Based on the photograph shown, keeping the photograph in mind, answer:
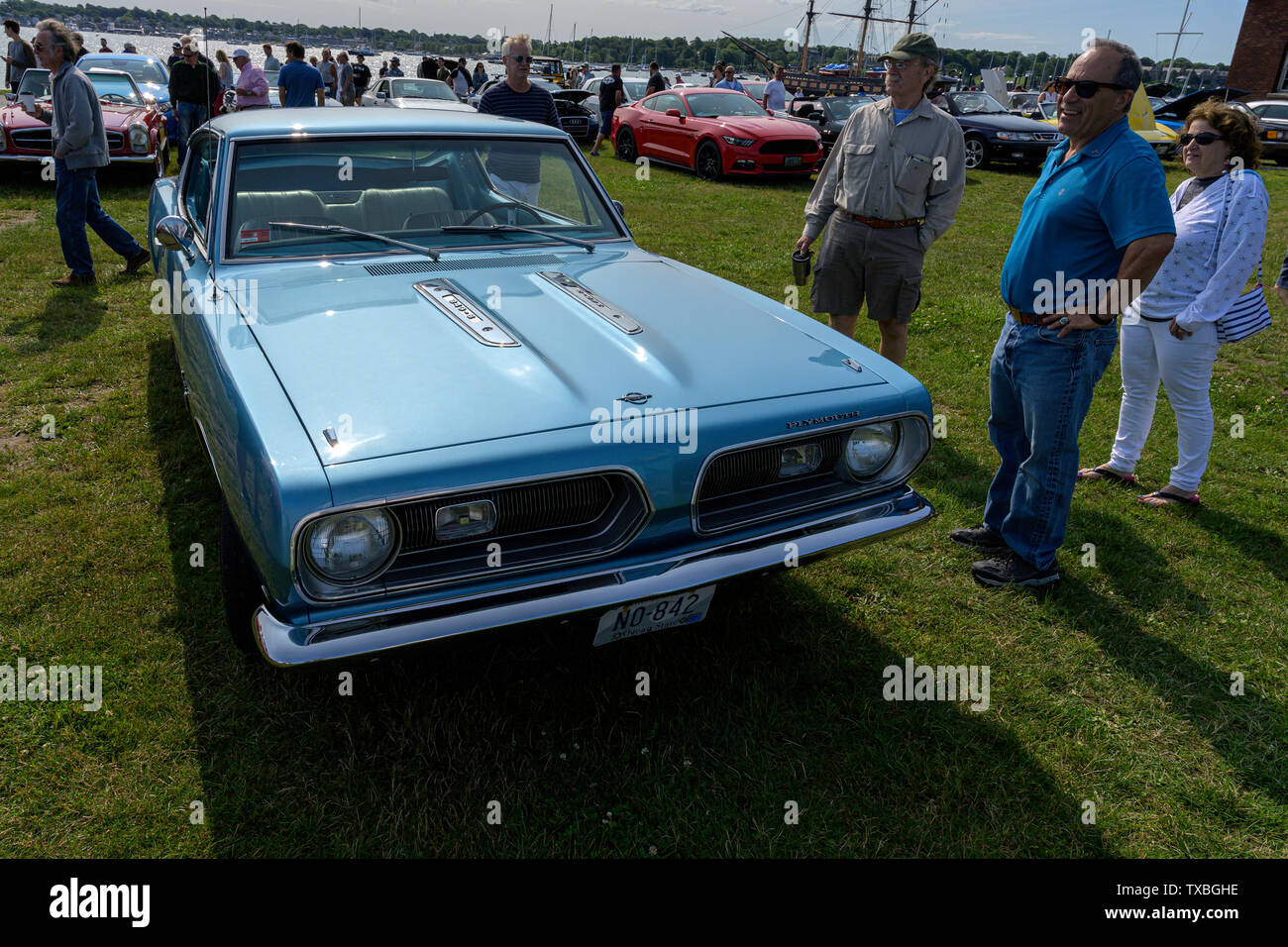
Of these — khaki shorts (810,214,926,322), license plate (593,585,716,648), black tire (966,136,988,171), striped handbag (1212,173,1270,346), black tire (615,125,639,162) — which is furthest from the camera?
black tire (966,136,988,171)

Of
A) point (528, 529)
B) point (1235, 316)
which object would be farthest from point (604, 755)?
point (1235, 316)

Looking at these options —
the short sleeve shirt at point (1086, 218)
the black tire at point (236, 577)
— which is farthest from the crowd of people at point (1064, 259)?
the black tire at point (236, 577)

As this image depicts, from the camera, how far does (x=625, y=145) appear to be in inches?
609

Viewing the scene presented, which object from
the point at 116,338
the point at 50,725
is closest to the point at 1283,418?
the point at 50,725

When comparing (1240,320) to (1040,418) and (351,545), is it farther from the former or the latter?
(351,545)

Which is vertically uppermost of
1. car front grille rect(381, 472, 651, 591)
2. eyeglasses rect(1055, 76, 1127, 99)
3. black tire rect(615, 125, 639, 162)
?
eyeglasses rect(1055, 76, 1127, 99)

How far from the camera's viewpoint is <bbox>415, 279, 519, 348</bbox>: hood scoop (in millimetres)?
2648

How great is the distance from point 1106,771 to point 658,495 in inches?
67.4

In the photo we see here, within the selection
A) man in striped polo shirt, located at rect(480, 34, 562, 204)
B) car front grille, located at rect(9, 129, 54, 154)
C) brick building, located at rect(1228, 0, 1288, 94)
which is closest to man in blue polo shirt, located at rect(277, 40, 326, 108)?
car front grille, located at rect(9, 129, 54, 154)

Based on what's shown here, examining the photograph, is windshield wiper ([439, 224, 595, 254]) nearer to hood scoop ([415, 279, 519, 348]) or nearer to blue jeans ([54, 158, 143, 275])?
hood scoop ([415, 279, 519, 348])

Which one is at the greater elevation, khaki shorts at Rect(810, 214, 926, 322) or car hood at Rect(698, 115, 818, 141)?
car hood at Rect(698, 115, 818, 141)

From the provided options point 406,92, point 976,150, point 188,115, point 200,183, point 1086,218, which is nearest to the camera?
point 1086,218

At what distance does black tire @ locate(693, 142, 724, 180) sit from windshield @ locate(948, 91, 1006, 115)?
20.5 ft

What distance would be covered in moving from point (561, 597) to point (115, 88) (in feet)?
40.5
